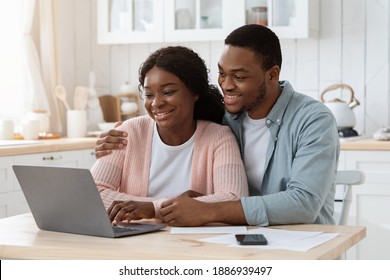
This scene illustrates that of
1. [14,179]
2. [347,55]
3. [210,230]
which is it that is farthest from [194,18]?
[210,230]

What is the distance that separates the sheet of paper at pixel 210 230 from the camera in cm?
198

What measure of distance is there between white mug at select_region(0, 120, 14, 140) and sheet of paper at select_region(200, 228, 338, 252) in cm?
256

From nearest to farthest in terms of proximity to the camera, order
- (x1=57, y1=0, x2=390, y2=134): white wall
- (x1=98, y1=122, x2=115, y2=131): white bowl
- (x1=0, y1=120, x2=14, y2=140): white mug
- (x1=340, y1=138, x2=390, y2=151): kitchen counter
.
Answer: (x1=340, y1=138, x2=390, y2=151): kitchen counter < (x1=0, y1=120, x2=14, y2=140): white mug < (x1=57, y1=0, x2=390, y2=134): white wall < (x1=98, y1=122, x2=115, y2=131): white bowl

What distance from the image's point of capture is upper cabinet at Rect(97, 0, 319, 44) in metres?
4.30

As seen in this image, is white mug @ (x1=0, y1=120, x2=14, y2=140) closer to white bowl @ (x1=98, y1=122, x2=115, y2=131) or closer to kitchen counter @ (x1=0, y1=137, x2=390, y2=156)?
kitchen counter @ (x1=0, y1=137, x2=390, y2=156)

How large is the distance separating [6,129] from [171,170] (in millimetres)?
2075

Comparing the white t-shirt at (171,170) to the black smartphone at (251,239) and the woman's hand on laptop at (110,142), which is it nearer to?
the woman's hand on laptop at (110,142)

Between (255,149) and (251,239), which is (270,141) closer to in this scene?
(255,149)

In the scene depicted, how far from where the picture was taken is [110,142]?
2420 mm

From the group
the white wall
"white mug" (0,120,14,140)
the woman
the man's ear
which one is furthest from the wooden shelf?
the man's ear

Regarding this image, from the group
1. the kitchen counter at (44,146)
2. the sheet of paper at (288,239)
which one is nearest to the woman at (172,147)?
the sheet of paper at (288,239)

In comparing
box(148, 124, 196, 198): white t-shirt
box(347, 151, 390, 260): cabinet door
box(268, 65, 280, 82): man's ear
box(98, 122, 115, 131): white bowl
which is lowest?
box(347, 151, 390, 260): cabinet door

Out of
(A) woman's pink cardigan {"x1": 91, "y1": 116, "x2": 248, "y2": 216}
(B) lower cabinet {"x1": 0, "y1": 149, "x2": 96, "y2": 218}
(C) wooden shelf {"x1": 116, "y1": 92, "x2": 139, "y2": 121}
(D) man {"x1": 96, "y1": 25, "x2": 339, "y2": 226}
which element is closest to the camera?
(D) man {"x1": 96, "y1": 25, "x2": 339, "y2": 226}
